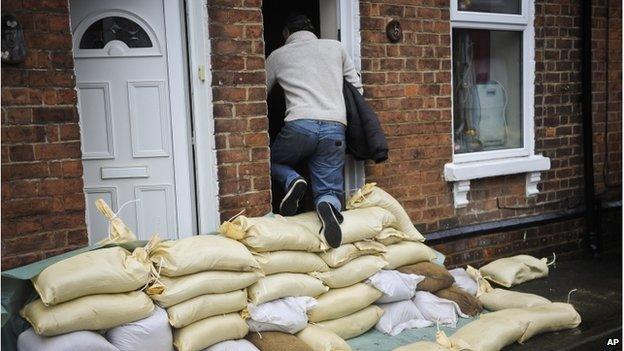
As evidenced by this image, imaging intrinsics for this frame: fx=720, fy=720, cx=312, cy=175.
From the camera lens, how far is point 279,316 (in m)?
4.19

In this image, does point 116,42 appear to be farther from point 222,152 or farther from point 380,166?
point 380,166

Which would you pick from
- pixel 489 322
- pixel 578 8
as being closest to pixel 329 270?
pixel 489 322

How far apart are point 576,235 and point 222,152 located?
4.16 meters

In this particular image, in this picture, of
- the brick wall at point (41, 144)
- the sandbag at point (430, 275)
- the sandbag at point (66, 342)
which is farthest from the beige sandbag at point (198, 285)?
the sandbag at point (430, 275)

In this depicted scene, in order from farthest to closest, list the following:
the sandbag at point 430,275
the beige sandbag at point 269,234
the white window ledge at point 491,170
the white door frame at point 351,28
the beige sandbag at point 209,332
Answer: the white window ledge at point 491,170 → the white door frame at point 351,28 → the sandbag at point 430,275 → the beige sandbag at point 269,234 → the beige sandbag at point 209,332

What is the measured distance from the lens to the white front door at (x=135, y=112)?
4.79 meters

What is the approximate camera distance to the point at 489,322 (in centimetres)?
460

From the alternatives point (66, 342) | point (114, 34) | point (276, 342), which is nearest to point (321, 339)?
point (276, 342)

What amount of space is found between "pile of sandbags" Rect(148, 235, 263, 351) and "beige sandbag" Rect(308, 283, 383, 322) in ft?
1.73

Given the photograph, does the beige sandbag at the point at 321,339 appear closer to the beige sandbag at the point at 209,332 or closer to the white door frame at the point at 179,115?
the beige sandbag at the point at 209,332

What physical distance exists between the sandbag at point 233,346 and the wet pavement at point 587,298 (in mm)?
1706

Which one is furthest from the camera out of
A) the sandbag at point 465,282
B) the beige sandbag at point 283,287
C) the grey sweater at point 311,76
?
the sandbag at point 465,282

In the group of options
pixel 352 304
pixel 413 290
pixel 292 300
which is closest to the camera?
pixel 292 300

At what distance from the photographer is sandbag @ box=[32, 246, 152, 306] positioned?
11.7 ft
